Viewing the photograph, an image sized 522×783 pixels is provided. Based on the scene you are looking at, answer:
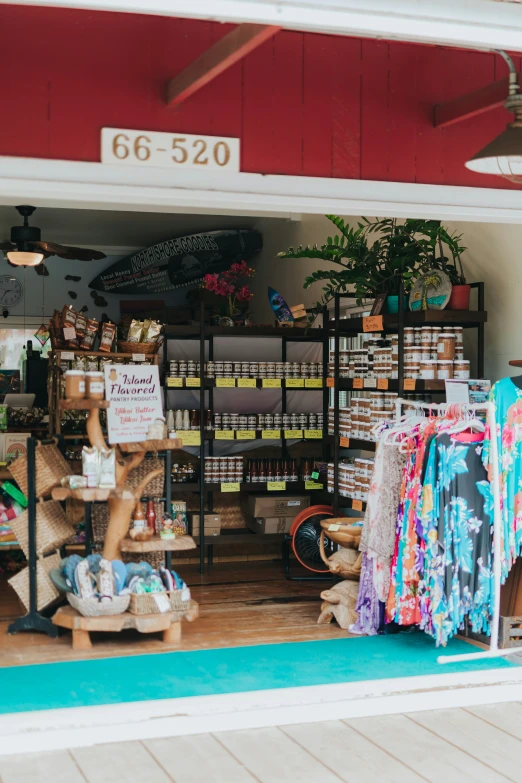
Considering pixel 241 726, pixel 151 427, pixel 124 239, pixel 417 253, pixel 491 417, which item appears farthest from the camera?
pixel 124 239

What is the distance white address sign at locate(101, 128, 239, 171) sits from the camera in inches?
167

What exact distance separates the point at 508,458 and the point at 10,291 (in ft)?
32.1

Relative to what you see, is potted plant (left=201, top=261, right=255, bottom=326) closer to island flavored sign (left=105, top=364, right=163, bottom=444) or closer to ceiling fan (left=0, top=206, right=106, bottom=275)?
ceiling fan (left=0, top=206, right=106, bottom=275)

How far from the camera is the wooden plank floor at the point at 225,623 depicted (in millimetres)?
5199

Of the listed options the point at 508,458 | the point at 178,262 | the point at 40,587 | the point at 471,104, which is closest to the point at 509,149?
the point at 471,104

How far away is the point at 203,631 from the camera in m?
5.60

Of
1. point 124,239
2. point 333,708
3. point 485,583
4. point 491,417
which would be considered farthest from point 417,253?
point 124,239

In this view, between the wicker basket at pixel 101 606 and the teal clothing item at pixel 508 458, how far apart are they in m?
2.13

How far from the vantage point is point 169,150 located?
432 centimetres

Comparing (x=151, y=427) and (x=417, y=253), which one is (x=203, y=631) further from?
(x=417, y=253)

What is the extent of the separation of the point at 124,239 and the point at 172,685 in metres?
9.67

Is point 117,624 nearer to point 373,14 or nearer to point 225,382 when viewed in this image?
point 225,382

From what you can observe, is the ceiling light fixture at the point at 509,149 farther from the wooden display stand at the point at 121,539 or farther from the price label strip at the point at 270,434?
the price label strip at the point at 270,434

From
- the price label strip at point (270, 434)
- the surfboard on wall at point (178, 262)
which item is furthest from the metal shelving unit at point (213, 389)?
the surfboard on wall at point (178, 262)
